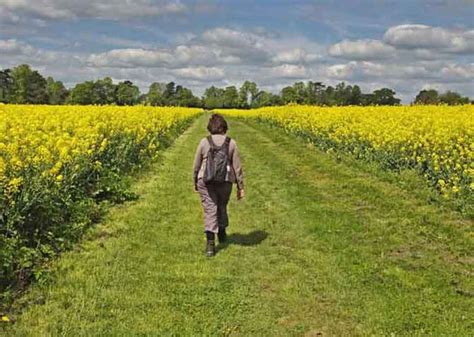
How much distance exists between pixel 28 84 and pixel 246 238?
76.7 m

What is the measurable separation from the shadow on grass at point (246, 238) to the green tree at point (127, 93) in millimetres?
64210

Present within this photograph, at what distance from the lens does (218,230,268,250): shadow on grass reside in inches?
367

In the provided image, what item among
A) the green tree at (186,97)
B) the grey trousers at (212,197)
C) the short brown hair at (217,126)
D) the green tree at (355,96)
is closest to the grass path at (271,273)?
the grey trousers at (212,197)

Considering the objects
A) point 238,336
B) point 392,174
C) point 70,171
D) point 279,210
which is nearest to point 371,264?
point 238,336

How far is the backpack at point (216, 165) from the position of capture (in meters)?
8.82

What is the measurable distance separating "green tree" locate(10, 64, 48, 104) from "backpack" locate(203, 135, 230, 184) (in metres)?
64.2

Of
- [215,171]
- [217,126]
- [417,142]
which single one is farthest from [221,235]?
[417,142]

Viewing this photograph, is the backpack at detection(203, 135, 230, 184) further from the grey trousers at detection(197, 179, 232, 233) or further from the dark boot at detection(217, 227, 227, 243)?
the dark boot at detection(217, 227, 227, 243)

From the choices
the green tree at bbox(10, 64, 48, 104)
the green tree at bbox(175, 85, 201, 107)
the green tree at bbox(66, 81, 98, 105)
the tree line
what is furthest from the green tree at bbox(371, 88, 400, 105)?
the green tree at bbox(175, 85, 201, 107)

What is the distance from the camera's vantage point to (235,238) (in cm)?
971

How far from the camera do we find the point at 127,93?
268 ft

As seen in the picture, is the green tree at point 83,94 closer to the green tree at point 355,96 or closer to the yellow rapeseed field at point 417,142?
the green tree at point 355,96

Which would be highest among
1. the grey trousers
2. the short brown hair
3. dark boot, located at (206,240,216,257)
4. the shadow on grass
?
the short brown hair

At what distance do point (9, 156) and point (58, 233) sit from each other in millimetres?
1238
